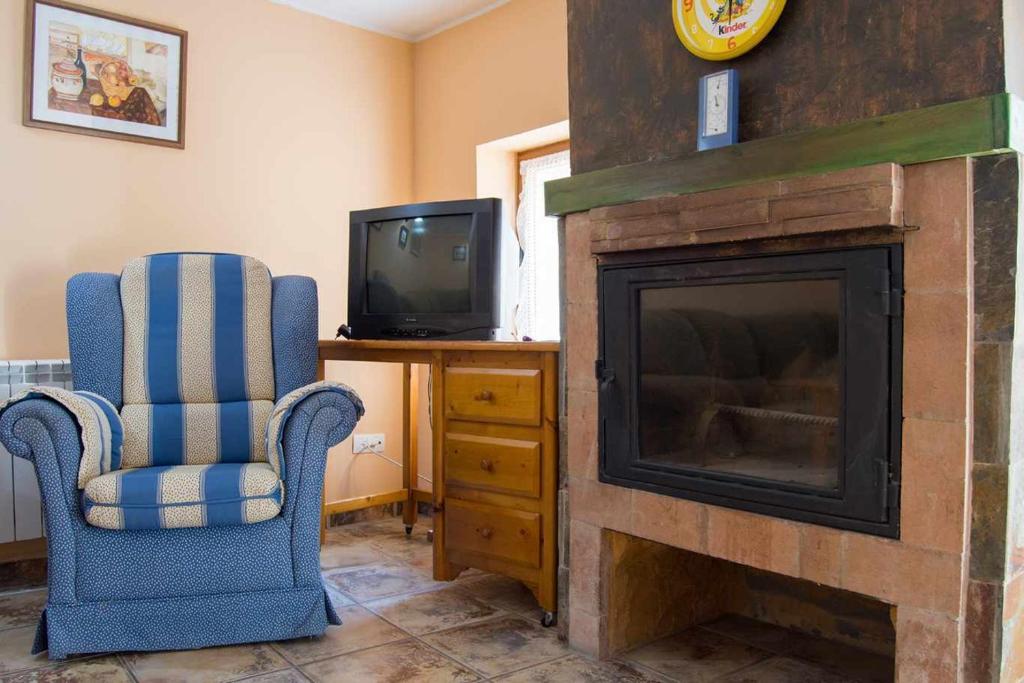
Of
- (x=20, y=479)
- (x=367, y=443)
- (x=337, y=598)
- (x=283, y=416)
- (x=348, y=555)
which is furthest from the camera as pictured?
(x=367, y=443)

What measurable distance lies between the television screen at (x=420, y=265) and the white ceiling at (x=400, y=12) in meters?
1.01

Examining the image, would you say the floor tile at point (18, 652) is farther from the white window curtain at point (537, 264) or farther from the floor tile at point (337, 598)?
the white window curtain at point (537, 264)

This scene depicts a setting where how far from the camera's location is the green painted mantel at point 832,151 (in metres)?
1.37

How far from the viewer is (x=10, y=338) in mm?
2719

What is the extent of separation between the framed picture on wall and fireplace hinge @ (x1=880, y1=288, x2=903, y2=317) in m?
2.57

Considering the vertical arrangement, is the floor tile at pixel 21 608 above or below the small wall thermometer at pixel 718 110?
below

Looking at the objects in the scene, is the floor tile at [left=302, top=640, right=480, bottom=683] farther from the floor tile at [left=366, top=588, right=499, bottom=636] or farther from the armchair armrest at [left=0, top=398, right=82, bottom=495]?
the armchair armrest at [left=0, top=398, right=82, bottom=495]

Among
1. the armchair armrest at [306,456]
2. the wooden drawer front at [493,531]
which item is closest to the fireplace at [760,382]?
the wooden drawer front at [493,531]

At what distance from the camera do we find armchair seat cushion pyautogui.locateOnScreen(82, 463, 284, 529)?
6.54 ft

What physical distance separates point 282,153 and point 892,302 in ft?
8.45

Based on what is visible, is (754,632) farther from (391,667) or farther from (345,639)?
(345,639)

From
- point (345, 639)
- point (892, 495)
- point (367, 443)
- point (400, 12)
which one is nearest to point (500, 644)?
point (345, 639)

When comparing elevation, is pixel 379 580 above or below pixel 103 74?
below

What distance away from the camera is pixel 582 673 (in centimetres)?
199
